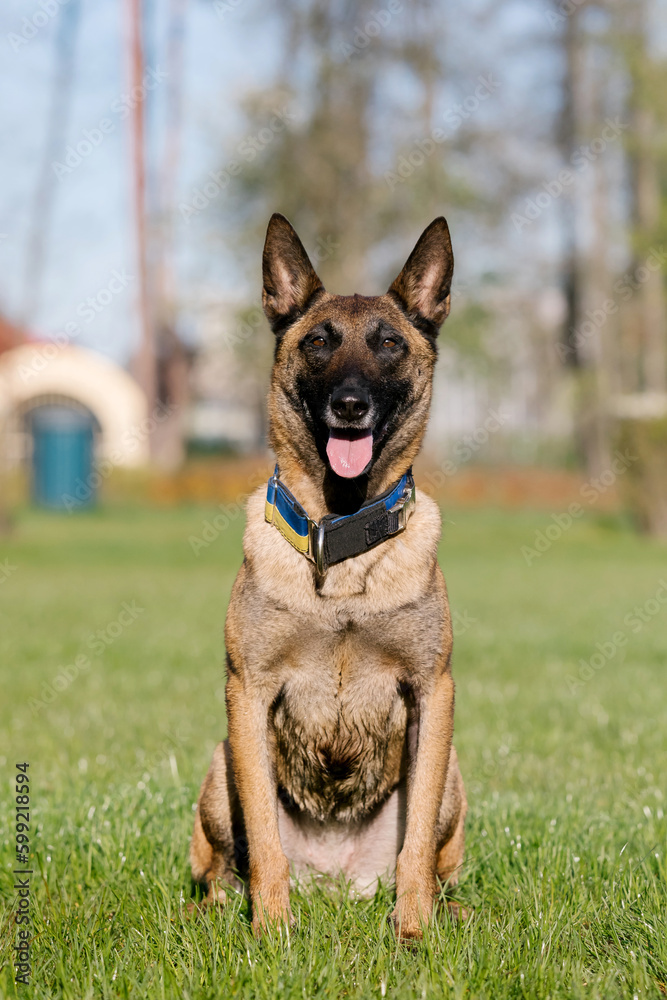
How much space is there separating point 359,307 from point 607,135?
915 inches

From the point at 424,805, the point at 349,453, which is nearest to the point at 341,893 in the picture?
the point at 424,805

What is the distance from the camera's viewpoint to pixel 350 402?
315 cm

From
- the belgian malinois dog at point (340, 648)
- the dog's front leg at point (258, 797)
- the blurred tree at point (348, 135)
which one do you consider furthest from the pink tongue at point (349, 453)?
the blurred tree at point (348, 135)

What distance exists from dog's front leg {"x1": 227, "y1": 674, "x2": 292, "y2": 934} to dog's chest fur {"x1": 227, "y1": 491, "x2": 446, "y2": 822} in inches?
3.5

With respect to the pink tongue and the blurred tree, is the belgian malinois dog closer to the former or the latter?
the pink tongue

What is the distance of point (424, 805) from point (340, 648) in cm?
53

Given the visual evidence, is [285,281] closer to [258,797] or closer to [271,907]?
[258,797]

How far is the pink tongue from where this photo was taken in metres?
3.19

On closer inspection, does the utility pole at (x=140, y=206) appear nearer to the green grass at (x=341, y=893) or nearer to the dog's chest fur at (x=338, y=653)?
the green grass at (x=341, y=893)

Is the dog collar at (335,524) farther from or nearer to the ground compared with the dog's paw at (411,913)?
farther from the ground

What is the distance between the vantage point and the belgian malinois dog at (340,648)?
3.01m

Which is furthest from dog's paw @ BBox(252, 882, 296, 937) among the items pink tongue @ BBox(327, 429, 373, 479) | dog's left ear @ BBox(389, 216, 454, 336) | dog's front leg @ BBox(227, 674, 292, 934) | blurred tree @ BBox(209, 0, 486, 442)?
blurred tree @ BBox(209, 0, 486, 442)

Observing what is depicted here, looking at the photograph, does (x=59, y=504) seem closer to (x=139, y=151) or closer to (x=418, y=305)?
(x=139, y=151)

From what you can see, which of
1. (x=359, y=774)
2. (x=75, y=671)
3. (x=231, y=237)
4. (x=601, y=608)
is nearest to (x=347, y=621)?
(x=359, y=774)
